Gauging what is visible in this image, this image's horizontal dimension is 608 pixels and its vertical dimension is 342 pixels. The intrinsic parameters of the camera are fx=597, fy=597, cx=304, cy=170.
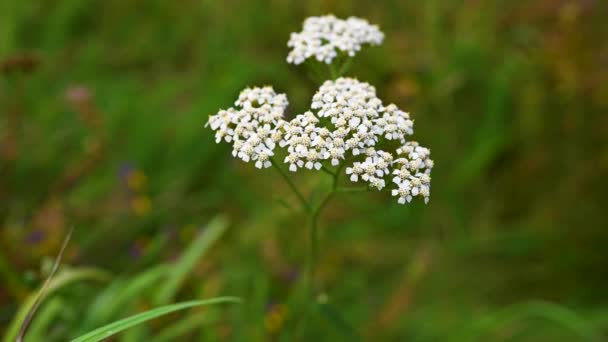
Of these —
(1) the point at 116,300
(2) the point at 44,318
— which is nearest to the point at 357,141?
(1) the point at 116,300

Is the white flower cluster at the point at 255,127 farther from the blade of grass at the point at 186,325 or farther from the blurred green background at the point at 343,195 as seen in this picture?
the blade of grass at the point at 186,325

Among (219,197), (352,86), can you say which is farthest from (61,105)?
(352,86)

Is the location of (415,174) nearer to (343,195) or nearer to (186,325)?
(186,325)

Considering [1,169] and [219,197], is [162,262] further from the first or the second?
[1,169]

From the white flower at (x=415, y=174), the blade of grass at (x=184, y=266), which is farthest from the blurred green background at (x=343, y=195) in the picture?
the white flower at (x=415, y=174)

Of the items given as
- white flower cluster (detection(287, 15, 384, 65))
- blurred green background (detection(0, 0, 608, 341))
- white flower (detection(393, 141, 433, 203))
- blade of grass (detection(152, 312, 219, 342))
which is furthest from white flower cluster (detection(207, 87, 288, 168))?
blade of grass (detection(152, 312, 219, 342))

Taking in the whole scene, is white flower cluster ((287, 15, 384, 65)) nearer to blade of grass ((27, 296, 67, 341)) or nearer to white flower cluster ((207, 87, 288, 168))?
white flower cluster ((207, 87, 288, 168))
